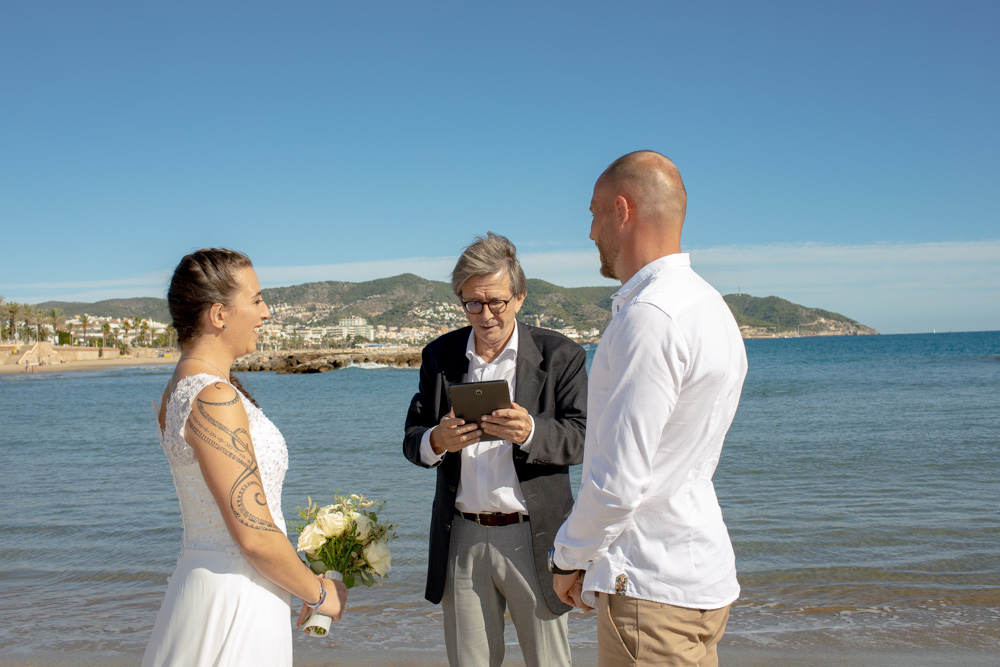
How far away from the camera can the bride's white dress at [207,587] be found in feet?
7.29

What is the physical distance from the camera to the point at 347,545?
8.78 feet

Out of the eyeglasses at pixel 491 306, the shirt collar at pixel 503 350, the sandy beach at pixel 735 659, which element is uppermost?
the eyeglasses at pixel 491 306

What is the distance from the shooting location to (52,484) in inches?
470

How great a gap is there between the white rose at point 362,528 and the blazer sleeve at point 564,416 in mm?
690

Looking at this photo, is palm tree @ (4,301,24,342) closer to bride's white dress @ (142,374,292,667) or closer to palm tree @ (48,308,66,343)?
palm tree @ (48,308,66,343)

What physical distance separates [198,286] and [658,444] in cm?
154

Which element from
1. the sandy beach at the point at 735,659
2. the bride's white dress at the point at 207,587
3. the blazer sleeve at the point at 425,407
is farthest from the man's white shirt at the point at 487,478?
the sandy beach at the point at 735,659

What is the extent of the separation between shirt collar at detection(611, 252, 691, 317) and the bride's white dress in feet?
4.03

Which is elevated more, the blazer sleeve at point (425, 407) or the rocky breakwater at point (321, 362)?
the blazer sleeve at point (425, 407)

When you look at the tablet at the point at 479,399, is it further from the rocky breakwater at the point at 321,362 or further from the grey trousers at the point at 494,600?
the rocky breakwater at the point at 321,362

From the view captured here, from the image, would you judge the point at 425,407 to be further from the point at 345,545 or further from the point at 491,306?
the point at 345,545

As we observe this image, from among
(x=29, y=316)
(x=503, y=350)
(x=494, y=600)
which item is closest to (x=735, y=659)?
(x=494, y=600)

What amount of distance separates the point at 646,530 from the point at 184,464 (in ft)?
4.72

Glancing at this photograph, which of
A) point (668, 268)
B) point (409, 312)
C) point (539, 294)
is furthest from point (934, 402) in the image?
point (409, 312)
